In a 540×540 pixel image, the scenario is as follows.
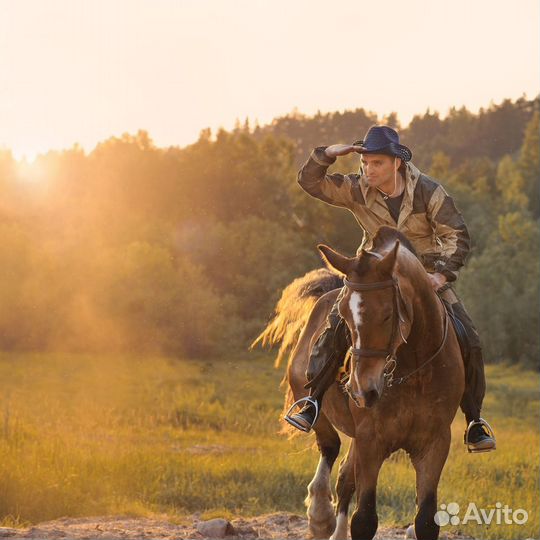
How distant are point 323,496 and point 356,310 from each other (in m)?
3.76

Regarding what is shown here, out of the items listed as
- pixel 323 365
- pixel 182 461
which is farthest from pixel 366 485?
pixel 182 461

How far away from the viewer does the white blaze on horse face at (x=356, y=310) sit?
627cm

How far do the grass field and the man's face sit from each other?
13.5 feet

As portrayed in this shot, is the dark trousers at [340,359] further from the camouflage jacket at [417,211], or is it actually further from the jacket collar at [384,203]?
the jacket collar at [384,203]

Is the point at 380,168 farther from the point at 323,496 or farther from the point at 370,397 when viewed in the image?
the point at 323,496

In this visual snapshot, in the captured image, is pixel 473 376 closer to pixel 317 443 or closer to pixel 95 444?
pixel 317 443

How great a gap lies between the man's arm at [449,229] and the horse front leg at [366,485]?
52.1 inches

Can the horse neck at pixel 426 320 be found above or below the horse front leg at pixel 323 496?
above

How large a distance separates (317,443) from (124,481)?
4.36 metres

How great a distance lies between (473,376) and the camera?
7.54 m

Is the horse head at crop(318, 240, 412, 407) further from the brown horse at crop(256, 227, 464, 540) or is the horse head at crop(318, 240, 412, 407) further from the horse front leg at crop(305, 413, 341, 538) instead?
the horse front leg at crop(305, 413, 341, 538)

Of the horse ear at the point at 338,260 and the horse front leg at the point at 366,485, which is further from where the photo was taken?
the horse front leg at the point at 366,485

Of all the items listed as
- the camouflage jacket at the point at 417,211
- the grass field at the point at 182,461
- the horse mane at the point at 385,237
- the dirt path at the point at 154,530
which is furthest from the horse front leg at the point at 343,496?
the horse mane at the point at 385,237

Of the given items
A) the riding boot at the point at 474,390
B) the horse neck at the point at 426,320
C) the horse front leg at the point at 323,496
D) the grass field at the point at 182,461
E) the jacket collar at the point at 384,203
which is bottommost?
the grass field at the point at 182,461
